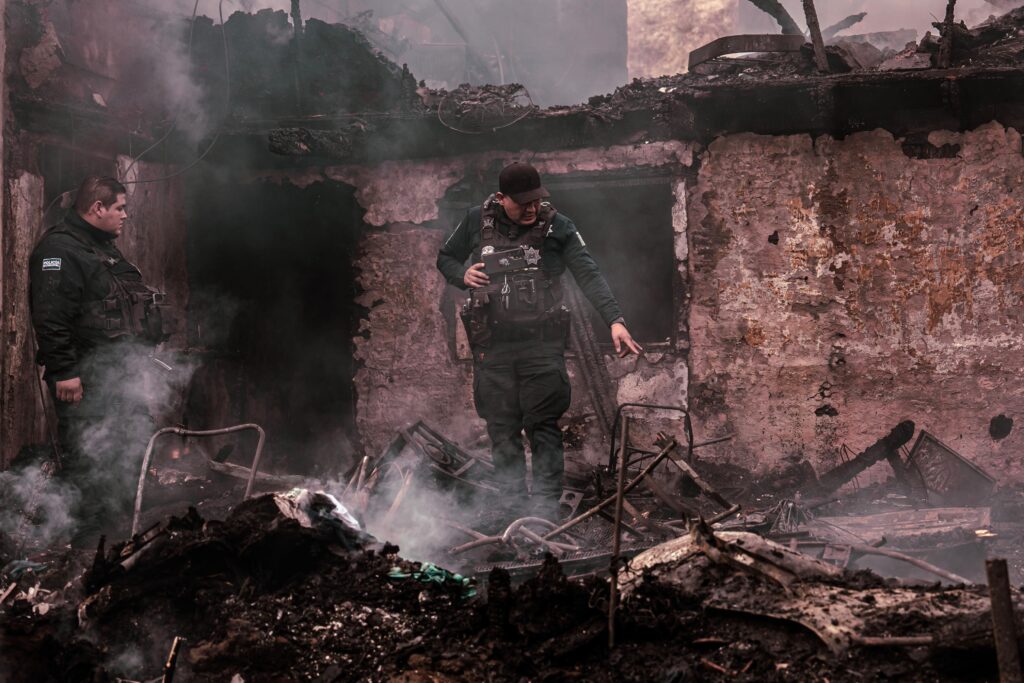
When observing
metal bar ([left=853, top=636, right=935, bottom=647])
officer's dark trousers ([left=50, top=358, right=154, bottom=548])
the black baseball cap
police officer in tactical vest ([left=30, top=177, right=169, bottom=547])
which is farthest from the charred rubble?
the black baseball cap

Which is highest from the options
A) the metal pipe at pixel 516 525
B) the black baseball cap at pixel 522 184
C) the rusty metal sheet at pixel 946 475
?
the black baseball cap at pixel 522 184

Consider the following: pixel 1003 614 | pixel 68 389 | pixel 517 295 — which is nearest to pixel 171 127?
pixel 68 389

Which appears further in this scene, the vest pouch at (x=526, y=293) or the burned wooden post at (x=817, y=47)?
the burned wooden post at (x=817, y=47)

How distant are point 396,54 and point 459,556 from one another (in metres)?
15.4

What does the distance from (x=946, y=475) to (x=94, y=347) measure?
19.6 ft

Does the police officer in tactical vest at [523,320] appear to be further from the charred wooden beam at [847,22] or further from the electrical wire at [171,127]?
the charred wooden beam at [847,22]

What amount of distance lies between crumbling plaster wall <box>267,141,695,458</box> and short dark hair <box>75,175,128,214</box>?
2.67m

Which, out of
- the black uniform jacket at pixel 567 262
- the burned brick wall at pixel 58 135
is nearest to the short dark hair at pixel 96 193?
the burned brick wall at pixel 58 135

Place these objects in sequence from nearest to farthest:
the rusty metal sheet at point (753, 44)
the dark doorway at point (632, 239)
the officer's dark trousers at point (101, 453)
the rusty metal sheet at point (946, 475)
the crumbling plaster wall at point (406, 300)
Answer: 1. the officer's dark trousers at point (101, 453)
2. the rusty metal sheet at point (946, 475)
3. the rusty metal sheet at point (753, 44)
4. the dark doorway at point (632, 239)
5. the crumbling plaster wall at point (406, 300)

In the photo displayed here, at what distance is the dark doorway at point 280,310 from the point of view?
8445 millimetres

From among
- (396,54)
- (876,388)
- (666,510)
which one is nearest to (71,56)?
(666,510)

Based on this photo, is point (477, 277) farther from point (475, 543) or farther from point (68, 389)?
point (68, 389)

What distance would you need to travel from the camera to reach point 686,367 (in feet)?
26.2

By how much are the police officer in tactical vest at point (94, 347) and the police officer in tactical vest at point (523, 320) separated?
227cm
